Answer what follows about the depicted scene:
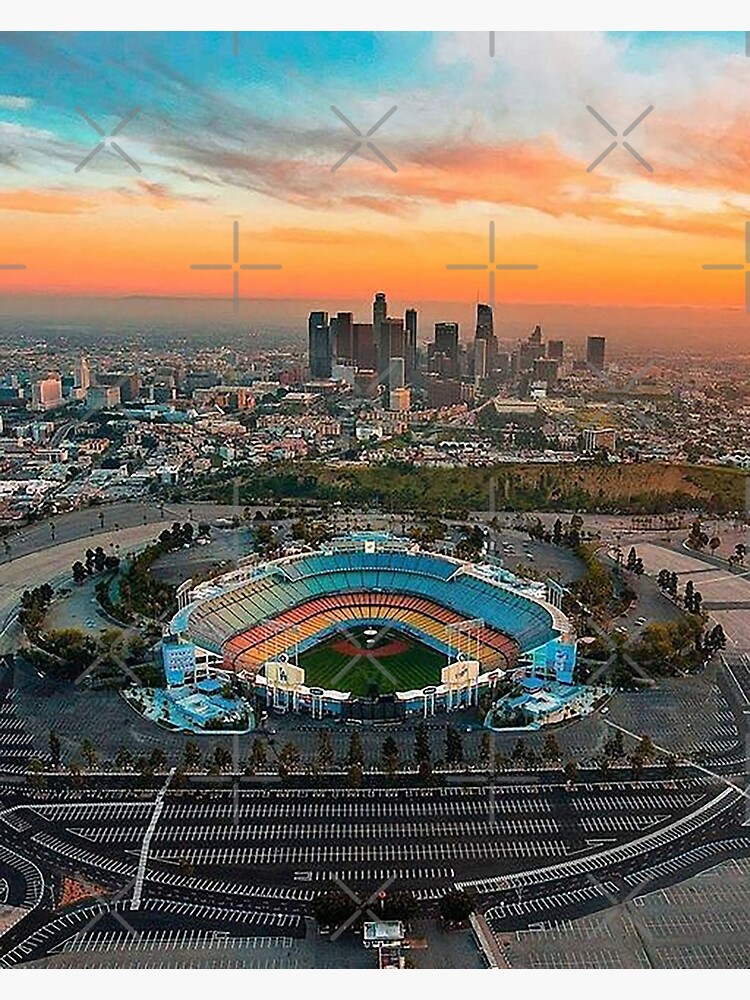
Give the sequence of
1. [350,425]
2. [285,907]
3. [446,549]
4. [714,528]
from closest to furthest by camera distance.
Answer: [285,907] → [446,549] → [714,528] → [350,425]

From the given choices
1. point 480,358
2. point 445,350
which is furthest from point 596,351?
point 445,350

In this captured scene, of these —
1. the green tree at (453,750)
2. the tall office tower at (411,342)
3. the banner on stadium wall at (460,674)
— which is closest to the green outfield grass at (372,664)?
the banner on stadium wall at (460,674)

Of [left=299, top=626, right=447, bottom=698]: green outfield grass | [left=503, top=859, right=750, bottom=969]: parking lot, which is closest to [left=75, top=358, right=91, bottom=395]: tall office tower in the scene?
[left=299, top=626, right=447, bottom=698]: green outfield grass

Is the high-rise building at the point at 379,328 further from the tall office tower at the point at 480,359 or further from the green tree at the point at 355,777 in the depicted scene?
the green tree at the point at 355,777

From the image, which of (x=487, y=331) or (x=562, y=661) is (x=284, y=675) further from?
(x=487, y=331)

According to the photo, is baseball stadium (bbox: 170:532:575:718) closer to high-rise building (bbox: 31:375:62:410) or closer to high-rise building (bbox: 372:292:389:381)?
high-rise building (bbox: 372:292:389:381)

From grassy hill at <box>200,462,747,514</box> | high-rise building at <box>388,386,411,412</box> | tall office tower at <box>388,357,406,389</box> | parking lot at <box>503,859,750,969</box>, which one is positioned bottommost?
parking lot at <box>503,859,750,969</box>

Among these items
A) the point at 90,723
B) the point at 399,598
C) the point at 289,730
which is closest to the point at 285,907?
the point at 289,730

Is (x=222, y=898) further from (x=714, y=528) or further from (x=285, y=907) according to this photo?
(x=714, y=528)
